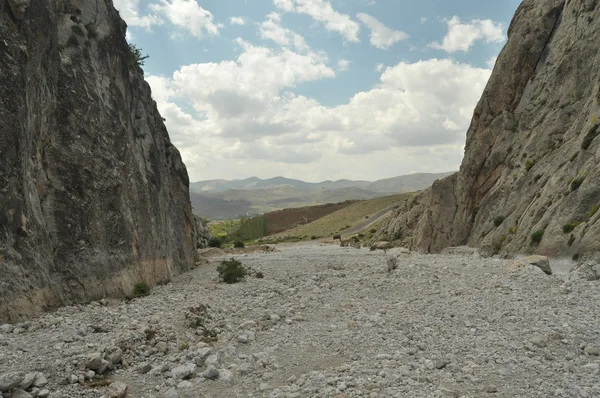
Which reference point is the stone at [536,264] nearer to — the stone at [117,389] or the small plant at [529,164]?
the small plant at [529,164]

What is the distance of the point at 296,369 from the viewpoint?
1262 cm

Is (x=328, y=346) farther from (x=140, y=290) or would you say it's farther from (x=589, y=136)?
(x=589, y=136)

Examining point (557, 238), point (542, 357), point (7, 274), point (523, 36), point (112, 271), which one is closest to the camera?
point (542, 357)

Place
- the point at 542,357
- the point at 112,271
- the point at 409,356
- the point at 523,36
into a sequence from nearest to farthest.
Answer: the point at 542,357, the point at 409,356, the point at 112,271, the point at 523,36

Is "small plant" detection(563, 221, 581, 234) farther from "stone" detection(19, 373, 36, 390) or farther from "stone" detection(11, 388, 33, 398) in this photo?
"stone" detection(11, 388, 33, 398)

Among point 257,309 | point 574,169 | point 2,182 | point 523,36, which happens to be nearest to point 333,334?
point 257,309

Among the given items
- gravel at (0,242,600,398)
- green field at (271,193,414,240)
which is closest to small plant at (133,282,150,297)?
gravel at (0,242,600,398)

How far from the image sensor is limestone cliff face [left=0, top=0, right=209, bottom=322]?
16156mm

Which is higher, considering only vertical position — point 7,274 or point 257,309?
point 7,274

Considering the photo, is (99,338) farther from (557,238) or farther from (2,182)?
(557,238)

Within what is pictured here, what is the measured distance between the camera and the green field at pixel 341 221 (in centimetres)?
13462

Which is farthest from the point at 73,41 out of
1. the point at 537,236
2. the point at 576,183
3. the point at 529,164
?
the point at 529,164

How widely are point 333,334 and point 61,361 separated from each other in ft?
29.7

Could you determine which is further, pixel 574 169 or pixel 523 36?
pixel 523 36
